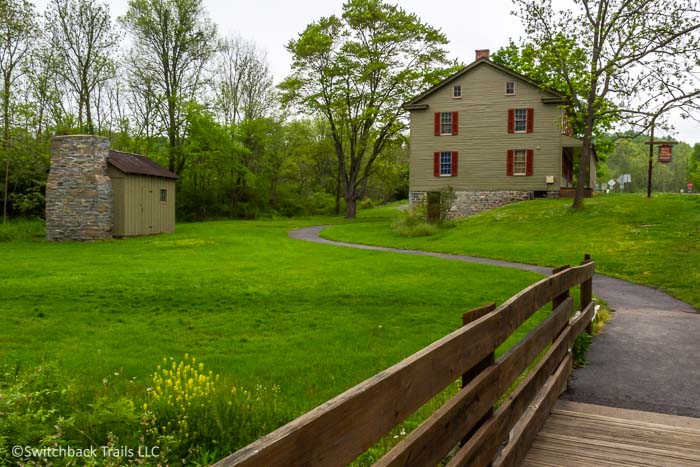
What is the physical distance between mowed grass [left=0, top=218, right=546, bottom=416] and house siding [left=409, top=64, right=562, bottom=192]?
64.0ft

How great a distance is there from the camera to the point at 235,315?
1098 centimetres

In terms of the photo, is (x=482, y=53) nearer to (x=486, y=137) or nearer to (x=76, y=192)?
(x=486, y=137)

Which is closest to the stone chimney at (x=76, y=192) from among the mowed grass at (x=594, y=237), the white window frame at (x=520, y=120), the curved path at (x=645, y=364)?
the mowed grass at (x=594, y=237)

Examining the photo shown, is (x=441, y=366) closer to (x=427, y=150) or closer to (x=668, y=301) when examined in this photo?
(x=668, y=301)

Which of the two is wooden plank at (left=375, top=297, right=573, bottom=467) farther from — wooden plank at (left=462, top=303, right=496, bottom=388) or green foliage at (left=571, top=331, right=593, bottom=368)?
green foliage at (left=571, top=331, right=593, bottom=368)

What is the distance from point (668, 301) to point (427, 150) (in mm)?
27364

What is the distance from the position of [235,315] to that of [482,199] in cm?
2985

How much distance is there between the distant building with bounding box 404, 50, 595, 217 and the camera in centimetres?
3616

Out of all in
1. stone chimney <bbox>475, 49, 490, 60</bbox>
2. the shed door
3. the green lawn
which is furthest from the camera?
stone chimney <bbox>475, 49, 490, 60</bbox>

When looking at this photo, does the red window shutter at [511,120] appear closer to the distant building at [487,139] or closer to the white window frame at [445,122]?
the distant building at [487,139]

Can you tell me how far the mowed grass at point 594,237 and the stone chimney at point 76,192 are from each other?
1297 cm

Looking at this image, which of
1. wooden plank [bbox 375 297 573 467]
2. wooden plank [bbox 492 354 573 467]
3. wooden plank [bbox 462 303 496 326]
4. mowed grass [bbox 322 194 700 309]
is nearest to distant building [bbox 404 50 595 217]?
mowed grass [bbox 322 194 700 309]

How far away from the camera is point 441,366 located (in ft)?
8.09

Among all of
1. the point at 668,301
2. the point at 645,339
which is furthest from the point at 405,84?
the point at 645,339
